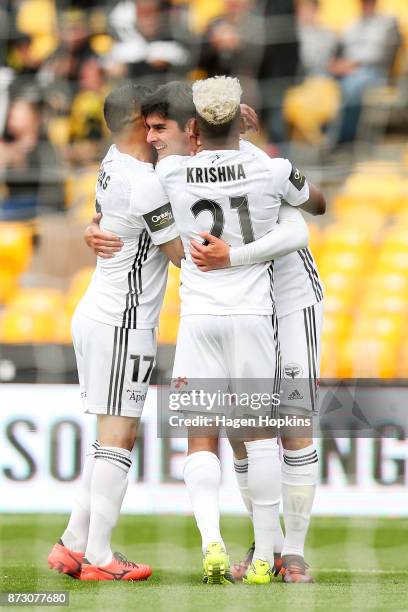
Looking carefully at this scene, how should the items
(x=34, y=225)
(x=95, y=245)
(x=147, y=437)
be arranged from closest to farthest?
(x=95, y=245), (x=147, y=437), (x=34, y=225)

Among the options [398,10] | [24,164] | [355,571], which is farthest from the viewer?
[398,10]

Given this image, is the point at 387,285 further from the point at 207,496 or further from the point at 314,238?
the point at 207,496

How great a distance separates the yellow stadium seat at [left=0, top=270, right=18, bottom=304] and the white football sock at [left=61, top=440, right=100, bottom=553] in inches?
144

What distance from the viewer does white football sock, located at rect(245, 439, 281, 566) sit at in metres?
3.78

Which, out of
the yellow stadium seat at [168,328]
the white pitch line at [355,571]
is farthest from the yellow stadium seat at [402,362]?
the white pitch line at [355,571]

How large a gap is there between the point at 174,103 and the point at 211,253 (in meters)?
0.55

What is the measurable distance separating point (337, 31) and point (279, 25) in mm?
430

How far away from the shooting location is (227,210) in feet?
12.4

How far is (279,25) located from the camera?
8.21m

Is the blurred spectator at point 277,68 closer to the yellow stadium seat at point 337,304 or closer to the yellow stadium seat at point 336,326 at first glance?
the yellow stadium seat at point 337,304

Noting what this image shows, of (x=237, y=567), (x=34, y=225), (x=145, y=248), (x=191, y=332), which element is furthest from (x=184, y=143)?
(x=34, y=225)

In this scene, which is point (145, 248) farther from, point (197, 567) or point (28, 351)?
point (28, 351)

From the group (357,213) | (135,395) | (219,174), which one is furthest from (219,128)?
(357,213)

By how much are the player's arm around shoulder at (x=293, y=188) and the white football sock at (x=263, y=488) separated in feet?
2.53
